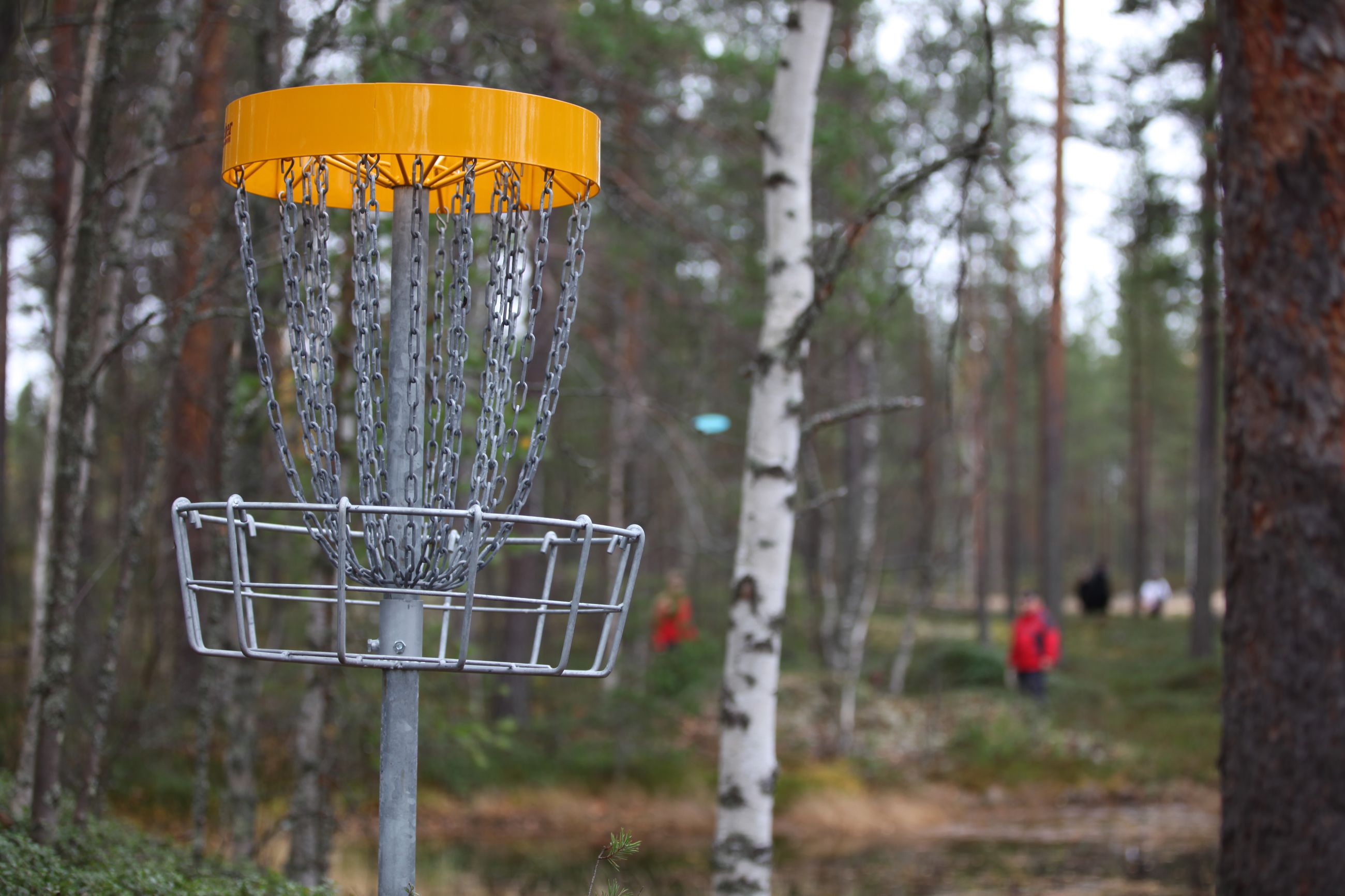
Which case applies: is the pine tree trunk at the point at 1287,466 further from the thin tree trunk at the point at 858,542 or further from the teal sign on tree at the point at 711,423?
the thin tree trunk at the point at 858,542

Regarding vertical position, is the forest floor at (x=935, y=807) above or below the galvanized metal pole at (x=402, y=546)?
below

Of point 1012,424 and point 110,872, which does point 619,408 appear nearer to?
point 110,872

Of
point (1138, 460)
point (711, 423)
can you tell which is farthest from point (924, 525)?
point (1138, 460)

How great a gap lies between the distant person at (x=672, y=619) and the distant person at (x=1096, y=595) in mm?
18917

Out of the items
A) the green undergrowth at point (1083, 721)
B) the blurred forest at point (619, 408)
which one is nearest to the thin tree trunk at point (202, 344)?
the blurred forest at point (619, 408)

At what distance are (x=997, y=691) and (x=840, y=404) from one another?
215 inches

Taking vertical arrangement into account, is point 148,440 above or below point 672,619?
above

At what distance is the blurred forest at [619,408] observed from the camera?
5680 millimetres

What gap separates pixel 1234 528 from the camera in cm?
514

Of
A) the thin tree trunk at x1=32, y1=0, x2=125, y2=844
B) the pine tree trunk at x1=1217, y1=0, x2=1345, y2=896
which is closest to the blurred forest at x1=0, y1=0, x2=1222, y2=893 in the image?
the thin tree trunk at x1=32, y1=0, x2=125, y2=844

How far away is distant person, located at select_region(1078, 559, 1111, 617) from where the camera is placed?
30203mm

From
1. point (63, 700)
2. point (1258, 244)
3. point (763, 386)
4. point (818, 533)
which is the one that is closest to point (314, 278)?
point (63, 700)

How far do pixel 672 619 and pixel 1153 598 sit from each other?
22851mm

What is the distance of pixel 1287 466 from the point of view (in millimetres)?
4945
